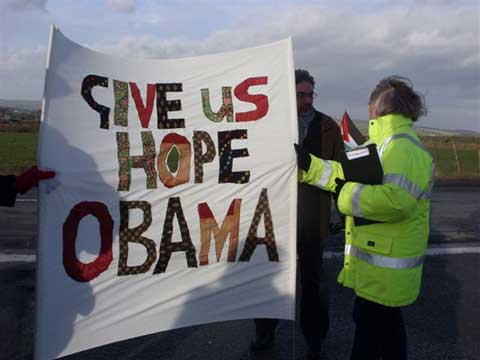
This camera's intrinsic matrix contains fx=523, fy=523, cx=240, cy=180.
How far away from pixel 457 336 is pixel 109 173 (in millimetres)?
3265

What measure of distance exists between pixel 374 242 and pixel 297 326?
6.37 feet

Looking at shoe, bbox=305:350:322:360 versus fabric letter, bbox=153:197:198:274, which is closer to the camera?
fabric letter, bbox=153:197:198:274

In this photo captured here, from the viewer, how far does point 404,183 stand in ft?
9.05

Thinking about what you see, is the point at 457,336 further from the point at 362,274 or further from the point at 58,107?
the point at 58,107

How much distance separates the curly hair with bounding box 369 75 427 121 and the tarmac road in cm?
154

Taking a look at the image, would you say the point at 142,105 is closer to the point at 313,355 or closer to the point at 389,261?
the point at 389,261

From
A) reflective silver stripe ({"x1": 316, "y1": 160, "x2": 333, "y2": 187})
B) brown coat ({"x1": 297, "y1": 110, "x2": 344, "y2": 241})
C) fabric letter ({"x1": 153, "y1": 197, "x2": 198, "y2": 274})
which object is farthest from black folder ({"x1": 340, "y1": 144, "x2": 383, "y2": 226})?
fabric letter ({"x1": 153, "y1": 197, "x2": 198, "y2": 274})

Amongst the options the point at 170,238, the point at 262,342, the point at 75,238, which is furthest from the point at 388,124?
the point at 262,342

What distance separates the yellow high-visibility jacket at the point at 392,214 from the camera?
2768mm

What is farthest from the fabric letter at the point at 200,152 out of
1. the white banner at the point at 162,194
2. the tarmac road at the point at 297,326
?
the tarmac road at the point at 297,326

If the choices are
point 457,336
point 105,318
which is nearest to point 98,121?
point 105,318

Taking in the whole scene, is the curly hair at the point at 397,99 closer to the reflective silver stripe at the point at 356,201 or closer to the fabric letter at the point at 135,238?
the reflective silver stripe at the point at 356,201

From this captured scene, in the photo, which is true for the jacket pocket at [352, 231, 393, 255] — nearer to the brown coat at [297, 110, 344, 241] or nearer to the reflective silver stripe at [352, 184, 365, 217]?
the reflective silver stripe at [352, 184, 365, 217]

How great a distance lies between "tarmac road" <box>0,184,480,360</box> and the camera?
4023 mm
